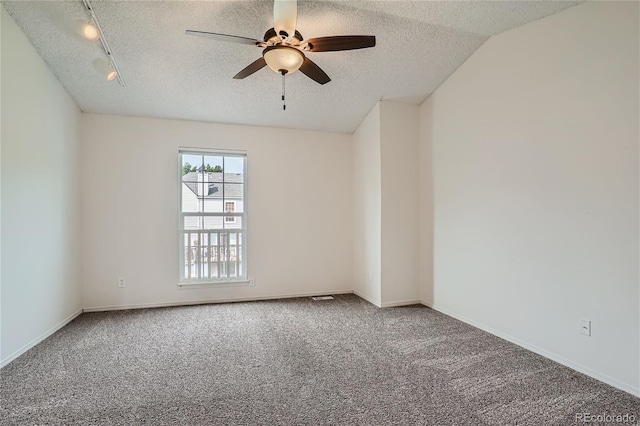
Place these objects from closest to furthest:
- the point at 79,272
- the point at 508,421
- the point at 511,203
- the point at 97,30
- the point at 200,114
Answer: the point at 508,421 → the point at 97,30 → the point at 511,203 → the point at 79,272 → the point at 200,114

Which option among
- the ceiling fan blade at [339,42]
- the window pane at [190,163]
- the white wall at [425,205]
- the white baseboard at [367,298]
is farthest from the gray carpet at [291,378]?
the ceiling fan blade at [339,42]

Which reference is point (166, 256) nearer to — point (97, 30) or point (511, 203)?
point (97, 30)

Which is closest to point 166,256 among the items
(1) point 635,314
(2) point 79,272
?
(2) point 79,272

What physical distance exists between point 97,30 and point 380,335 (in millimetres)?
3608

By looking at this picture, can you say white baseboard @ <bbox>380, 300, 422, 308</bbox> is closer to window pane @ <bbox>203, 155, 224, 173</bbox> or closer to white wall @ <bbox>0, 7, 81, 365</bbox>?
window pane @ <bbox>203, 155, 224, 173</bbox>

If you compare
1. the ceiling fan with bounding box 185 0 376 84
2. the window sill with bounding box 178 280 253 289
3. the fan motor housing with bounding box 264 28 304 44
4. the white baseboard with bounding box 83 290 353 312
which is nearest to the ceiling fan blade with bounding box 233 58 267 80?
the ceiling fan with bounding box 185 0 376 84

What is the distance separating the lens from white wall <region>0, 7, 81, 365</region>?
262cm

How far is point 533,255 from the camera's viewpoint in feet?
9.39

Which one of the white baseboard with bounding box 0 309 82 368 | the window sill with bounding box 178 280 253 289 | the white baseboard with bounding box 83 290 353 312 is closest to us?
the white baseboard with bounding box 0 309 82 368

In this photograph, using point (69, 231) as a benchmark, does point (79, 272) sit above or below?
below

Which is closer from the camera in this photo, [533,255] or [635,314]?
[635,314]

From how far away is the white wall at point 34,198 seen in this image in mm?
2617

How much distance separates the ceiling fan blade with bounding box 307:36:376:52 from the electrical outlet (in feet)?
8.38

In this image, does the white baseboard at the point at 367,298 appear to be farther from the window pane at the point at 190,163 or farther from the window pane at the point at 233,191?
the window pane at the point at 190,163
